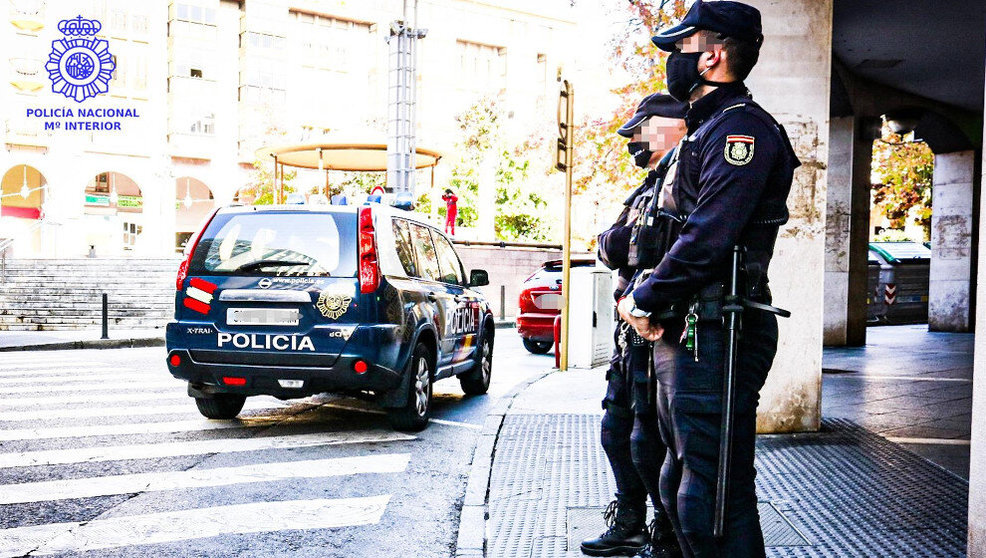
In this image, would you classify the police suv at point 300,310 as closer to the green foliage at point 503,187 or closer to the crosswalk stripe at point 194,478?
the crosswalk stripe at point 194,478

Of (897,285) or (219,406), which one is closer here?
(219,406)

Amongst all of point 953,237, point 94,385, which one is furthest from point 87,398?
point 953,237

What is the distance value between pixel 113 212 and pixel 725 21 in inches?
1832

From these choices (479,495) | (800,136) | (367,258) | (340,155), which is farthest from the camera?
(340,155)

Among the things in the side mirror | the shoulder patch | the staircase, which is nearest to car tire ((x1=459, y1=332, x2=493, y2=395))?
the side mirror

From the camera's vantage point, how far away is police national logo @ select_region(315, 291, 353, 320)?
6758mm

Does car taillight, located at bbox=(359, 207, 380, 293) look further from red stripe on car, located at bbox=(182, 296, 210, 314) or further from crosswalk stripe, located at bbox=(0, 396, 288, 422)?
crosswalk stripe, located at bbox=(0, 396, 288, 422)

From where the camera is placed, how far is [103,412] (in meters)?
8.07

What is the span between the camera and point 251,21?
49781mm

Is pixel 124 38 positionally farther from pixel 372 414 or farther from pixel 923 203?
pixel 372 414

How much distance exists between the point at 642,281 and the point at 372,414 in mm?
5505

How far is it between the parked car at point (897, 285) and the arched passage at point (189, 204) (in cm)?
3470

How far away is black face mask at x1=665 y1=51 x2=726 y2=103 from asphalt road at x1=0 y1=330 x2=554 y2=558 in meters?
2.49

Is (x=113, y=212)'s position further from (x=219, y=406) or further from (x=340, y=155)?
(x=219, y=406)
